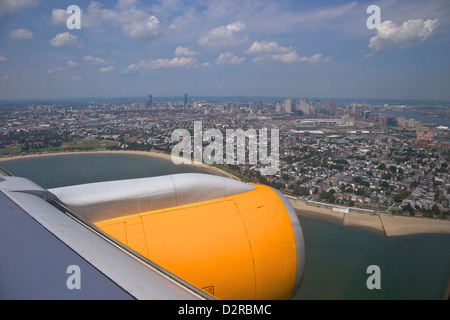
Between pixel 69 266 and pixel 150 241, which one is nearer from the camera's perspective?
pixel 69 266

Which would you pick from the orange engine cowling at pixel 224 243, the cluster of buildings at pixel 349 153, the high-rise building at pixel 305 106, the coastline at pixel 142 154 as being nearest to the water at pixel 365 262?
the cluster of buildings at pixel 349 153

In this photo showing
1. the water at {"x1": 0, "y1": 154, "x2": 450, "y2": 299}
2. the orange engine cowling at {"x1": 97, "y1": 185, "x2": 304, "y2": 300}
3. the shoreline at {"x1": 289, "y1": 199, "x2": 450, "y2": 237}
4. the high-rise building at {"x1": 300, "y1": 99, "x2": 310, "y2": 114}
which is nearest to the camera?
the orange engine cowling at {"x1": 97, "y1": 185, "x2": 304, "y2": 300}

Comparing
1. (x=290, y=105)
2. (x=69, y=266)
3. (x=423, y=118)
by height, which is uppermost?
(x=290, y=105)

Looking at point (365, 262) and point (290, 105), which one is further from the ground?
point (290, 105)

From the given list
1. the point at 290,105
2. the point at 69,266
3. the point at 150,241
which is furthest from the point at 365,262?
the point at 290,105

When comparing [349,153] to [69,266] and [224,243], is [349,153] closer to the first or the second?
[224,243]

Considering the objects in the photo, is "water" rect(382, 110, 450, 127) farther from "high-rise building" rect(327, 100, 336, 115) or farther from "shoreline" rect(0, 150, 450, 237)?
"high-rise building" rect(327, 100, 336, 115)

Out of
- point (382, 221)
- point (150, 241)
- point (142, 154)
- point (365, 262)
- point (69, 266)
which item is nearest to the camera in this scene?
point (69, 266)

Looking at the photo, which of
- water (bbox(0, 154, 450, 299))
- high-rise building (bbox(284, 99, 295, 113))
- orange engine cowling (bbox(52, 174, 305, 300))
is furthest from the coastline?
high-rise building (bbox(284, 99, 295, 113))

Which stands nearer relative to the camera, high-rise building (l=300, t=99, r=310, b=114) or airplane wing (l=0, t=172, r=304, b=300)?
airplane wing (l=0, t=172, r=304, b=300)
